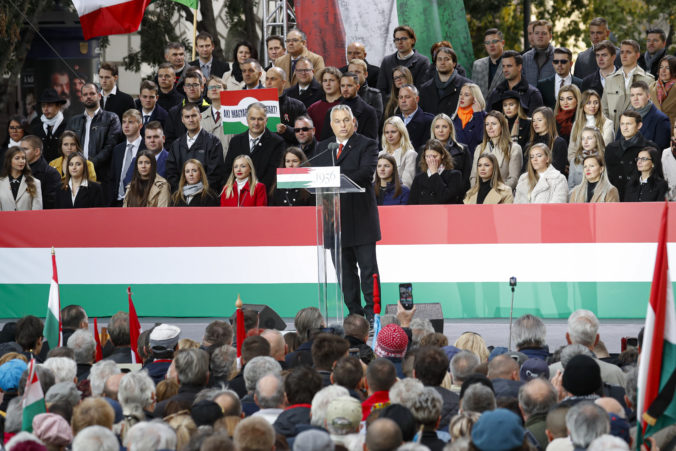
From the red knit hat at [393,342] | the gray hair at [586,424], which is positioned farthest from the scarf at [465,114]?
the gray hair at [586,424]

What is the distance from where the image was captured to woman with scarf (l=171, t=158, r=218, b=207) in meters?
13.4

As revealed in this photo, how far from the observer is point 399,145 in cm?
1394

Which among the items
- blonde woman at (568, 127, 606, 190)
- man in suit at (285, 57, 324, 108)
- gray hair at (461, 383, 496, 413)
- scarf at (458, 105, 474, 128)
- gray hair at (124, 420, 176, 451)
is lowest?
gray hair at (124, 420, 176, 451)

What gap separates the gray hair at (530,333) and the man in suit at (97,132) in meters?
Result: 7.51

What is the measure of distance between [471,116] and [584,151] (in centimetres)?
184

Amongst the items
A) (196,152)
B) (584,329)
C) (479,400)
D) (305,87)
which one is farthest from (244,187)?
(479,400)

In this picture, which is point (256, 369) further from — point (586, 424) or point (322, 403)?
point (586, 424)

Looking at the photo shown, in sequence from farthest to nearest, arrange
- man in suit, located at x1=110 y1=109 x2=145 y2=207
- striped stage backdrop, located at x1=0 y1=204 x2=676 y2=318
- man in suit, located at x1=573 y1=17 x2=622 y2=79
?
man in suit, located at x1=573 y1=17 x2=622 y2=79
man in suit, located at x1=110 y1=109 x2=145 y2=207
striped stage backdrop, located at x1=0 y1=204 x2=676 y2=318

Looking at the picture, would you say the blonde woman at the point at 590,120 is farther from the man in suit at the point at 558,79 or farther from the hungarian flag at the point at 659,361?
the hungarian flag at the point at 659,361

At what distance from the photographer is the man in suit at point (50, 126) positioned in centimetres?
1593

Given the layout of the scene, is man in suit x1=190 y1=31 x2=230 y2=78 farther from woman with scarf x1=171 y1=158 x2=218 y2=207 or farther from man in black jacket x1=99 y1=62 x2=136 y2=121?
woman with scarf x1=171 y1=158 x2=218 y2=207

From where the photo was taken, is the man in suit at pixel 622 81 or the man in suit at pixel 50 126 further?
the man in suit at pixel 50 126

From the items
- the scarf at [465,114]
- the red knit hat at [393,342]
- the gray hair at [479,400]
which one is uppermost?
the scarf at [465,114]

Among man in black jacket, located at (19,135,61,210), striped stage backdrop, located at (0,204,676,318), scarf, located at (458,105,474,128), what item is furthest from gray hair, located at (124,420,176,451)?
scarf, located at (458,105,474,128)
